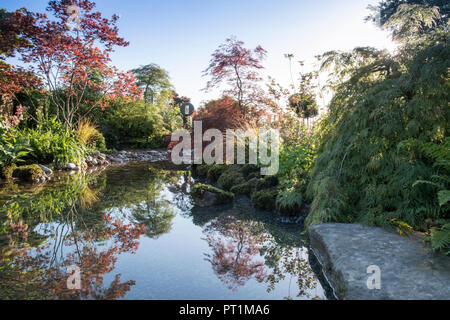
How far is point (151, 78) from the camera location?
18969mm

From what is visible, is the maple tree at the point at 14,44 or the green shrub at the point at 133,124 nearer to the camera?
the maple tree at the point at 14,44

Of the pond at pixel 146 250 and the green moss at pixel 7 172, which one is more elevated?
the green moss at pixel 7 172

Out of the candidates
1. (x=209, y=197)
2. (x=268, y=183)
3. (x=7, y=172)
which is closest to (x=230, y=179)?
(x=268, y=183)

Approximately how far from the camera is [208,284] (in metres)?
2.11

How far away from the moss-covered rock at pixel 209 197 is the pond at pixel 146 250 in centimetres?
20

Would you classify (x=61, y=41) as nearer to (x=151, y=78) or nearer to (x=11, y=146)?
(x=11, y=146)

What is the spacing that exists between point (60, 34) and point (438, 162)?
8.43 metres

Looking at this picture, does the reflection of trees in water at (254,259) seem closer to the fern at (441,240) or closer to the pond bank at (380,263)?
the pond bank at (380,263)

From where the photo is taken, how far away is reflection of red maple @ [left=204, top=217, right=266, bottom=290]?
2.27 m

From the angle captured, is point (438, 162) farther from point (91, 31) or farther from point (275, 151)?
point (91, 31)

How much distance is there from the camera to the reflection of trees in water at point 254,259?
222 centimetres
